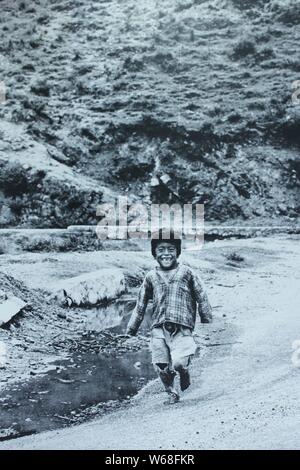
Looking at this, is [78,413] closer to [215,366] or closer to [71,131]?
[215,366]

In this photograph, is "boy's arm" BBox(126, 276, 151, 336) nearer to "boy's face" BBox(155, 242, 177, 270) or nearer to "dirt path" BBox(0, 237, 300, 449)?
"boy's face" BBox(155, 242, 177, 270)

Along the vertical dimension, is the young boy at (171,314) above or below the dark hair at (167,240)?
below

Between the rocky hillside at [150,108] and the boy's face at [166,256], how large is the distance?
205 centimetres

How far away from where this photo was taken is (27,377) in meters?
4.01

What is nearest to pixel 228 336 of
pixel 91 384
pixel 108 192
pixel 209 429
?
pixel 209 429

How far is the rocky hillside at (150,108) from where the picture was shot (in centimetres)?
667

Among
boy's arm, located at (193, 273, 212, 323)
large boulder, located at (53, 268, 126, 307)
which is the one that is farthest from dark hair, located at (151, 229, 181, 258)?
large boulder, located at (53, 268, 126, 307)

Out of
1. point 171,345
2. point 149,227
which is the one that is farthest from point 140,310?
point 149,227

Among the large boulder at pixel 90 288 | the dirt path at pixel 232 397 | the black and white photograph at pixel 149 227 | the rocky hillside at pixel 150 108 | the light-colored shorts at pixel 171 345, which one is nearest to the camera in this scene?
the dirt path at pixel 232 397

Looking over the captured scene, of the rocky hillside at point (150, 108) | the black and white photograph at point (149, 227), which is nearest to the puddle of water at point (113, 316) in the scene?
the black and white photograph at point (149, 227)

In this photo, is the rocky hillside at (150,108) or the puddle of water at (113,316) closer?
the puddle of water at (113,316)

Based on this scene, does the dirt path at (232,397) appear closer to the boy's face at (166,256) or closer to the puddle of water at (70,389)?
the puddle of water at (70,389)

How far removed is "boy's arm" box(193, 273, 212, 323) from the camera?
3982 mm

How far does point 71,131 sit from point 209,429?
5.15m
